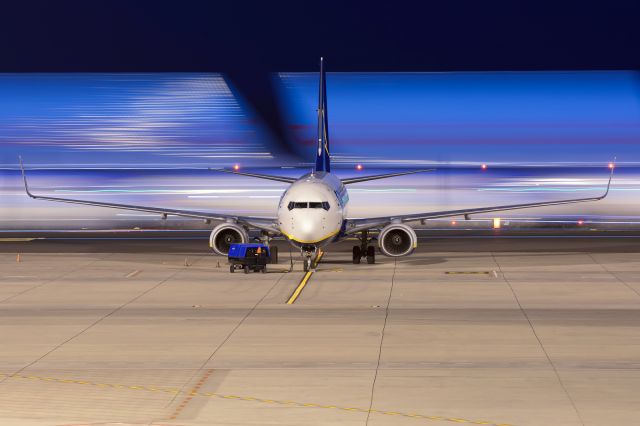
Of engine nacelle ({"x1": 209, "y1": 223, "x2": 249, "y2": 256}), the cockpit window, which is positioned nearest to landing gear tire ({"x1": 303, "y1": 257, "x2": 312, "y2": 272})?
the cockpit window

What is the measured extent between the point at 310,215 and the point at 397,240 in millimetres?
5094

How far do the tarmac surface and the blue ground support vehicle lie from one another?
85 cm

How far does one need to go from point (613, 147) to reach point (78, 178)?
32694mm

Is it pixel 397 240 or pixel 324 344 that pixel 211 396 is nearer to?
pixel 324 344

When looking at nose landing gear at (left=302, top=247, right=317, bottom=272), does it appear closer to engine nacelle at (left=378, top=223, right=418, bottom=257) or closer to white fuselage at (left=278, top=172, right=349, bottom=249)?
white fuselage at (left=278, top=172, right=349, bottom=249)

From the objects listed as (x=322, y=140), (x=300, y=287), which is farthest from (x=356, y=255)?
(x=300, y=287)

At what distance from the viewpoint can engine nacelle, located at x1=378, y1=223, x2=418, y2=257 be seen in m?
46.6

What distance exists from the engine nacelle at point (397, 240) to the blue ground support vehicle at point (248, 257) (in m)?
5.03

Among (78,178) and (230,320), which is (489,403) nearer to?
(230,320)

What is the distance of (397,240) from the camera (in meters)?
46.9

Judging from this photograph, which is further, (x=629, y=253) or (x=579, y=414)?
(x=629, y=253)

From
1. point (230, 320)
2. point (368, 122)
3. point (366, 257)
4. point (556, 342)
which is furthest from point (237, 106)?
point (556, 342)

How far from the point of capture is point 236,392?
21.5 m

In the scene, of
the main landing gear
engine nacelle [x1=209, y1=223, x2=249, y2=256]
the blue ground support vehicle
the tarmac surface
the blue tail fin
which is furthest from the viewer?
the blue tail fin
